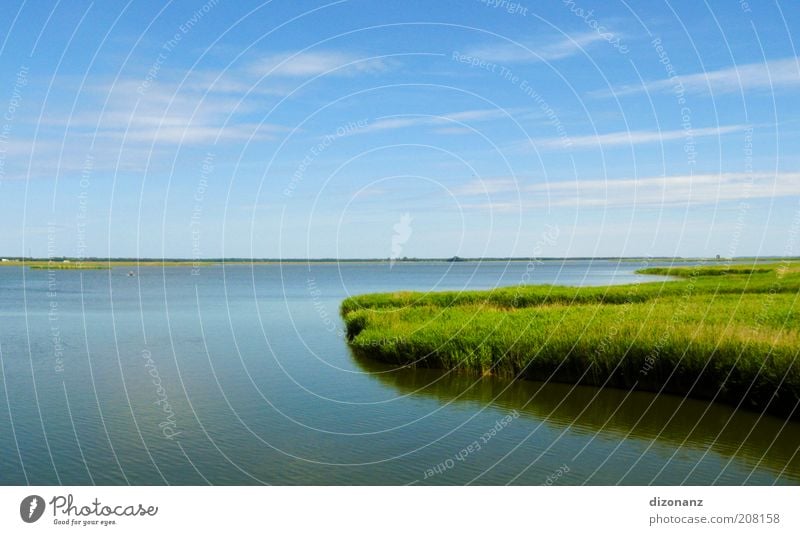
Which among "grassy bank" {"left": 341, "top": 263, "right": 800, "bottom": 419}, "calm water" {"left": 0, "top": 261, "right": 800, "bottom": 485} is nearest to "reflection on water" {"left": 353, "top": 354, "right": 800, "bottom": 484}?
"calm water" {"left": 0, "top": 261, "right": 800, "bottom": 485}

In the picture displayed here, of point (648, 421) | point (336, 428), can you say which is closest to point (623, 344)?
point (648, 421)

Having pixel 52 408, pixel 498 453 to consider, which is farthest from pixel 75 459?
pixel 498 453

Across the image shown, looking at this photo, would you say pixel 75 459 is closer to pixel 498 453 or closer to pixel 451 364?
pixel 498 453

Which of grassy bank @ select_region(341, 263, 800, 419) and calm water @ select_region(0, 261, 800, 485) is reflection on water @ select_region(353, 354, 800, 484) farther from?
grassy bank @ select_region(341, 263, 800, 419)

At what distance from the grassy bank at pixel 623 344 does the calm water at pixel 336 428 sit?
75 centimetres

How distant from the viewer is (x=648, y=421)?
2089cm

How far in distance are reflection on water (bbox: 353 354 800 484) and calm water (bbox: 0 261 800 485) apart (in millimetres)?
55

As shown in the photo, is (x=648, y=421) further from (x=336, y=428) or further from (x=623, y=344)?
(x=336, y=428)

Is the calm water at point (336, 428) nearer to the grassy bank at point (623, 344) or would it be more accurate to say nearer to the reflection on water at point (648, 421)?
the reflection on water at point (648, 421)

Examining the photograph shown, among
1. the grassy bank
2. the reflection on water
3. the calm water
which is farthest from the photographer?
the grassy bank

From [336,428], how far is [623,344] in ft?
35.1

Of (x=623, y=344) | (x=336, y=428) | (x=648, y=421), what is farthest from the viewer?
(x=623, y=344)

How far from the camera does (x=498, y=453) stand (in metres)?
17.8

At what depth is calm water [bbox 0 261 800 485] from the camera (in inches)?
641
